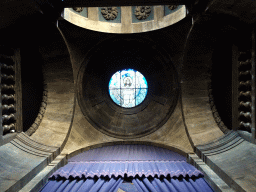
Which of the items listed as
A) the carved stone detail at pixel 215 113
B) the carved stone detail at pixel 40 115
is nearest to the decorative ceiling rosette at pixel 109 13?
the carved stone detail at pixel 40 115

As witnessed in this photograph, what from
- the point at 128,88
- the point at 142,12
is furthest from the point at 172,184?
the point at 142,12

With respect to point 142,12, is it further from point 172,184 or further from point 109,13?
point 172,184

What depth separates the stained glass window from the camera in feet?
24.9

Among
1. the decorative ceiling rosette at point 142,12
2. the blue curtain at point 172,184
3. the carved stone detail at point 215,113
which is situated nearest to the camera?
the blue curtain at point 172,184

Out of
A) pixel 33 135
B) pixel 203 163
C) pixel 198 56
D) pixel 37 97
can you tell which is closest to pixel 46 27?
pixel 37 97

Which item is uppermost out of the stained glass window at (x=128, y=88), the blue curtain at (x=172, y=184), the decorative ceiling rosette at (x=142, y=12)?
the decorative ceiling rosette at (x=142, y=12)

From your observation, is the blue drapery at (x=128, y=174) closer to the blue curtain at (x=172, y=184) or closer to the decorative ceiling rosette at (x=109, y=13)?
the blue curtain at (x=172, y=184)

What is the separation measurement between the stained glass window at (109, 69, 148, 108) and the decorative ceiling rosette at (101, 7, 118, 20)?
2.24 meters

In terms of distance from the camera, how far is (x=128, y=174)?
14.7 ft

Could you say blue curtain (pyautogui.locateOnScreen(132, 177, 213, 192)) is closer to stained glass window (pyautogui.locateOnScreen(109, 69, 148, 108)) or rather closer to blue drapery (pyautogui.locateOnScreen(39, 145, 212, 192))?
blue drapery (pyautogui.locateOnScreen(39, 145, 212, 192))

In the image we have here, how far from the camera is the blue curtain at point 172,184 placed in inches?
157

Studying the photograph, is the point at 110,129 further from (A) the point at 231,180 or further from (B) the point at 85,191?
(A) the point at 231,180

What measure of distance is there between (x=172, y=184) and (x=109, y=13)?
568 centimetres

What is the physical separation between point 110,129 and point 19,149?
308cm
